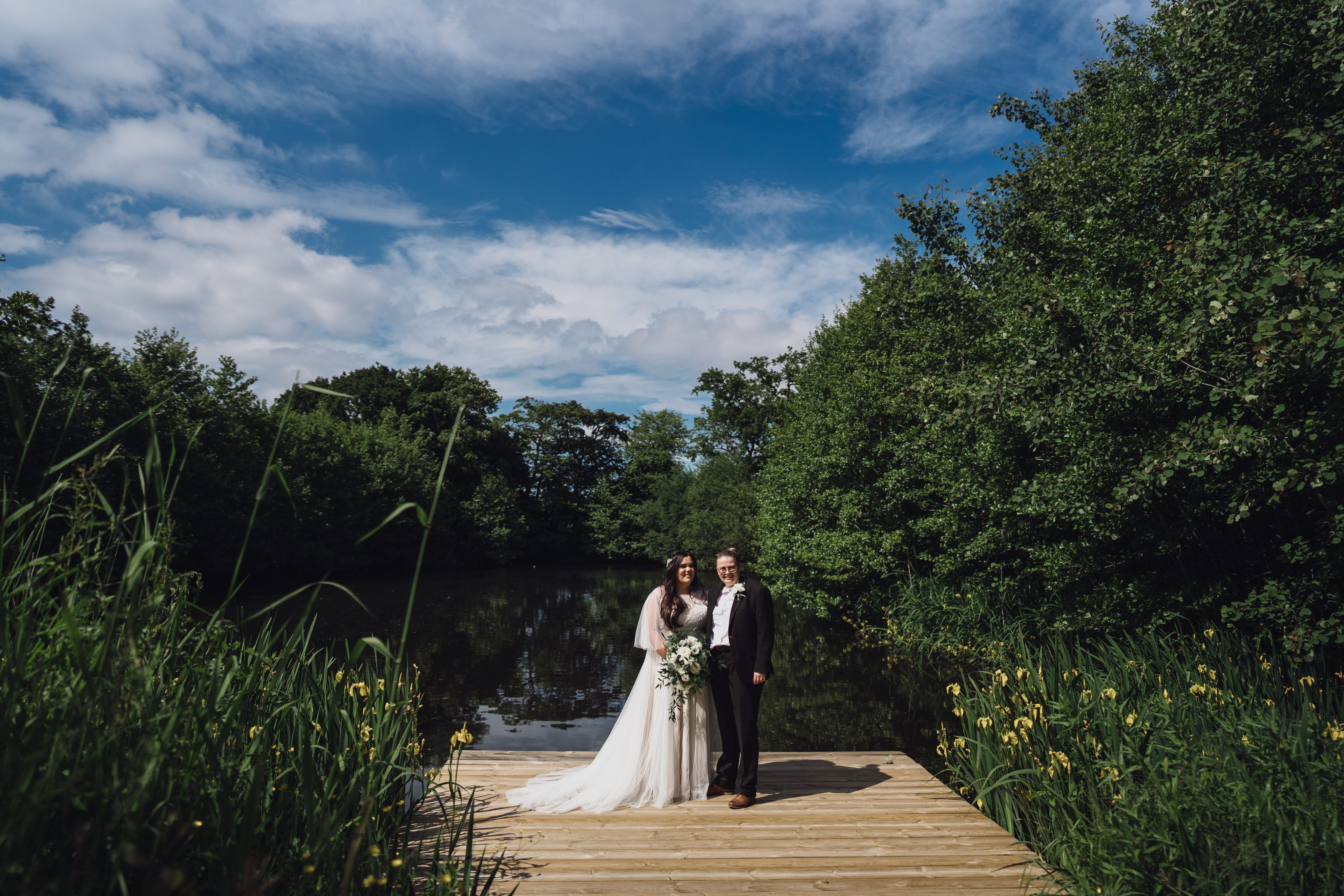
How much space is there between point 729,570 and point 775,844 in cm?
184

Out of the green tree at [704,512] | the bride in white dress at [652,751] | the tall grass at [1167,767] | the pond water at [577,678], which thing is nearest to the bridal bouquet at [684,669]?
the bride in white dress at [652,751]

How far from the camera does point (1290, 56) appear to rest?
253 inches

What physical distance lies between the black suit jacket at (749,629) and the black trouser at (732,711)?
50 millimetres

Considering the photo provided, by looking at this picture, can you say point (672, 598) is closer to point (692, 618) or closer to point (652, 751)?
point (692, 618)

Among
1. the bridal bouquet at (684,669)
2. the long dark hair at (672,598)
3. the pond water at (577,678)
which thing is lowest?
the pond water at (577,678)

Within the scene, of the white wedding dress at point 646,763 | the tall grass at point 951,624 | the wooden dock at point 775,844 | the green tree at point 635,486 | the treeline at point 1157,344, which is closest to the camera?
the wooden dock at point 775,844

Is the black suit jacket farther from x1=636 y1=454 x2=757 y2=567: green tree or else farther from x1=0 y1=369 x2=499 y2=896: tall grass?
x1=636 y1=454 x2=757 y2=567: green tree

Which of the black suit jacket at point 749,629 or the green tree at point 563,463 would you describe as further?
the green tree at point 563,463

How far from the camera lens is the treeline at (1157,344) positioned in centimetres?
598

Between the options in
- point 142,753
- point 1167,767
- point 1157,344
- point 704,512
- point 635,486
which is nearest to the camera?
point 142,753

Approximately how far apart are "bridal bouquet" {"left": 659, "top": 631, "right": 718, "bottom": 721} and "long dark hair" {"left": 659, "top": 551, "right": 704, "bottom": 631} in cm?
25

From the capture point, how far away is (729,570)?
18.4 ft

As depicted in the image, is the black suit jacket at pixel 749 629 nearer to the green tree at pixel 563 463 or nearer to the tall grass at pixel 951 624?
the tall grass at pixel 951 624

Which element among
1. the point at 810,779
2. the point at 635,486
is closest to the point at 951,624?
the point at 810,779
